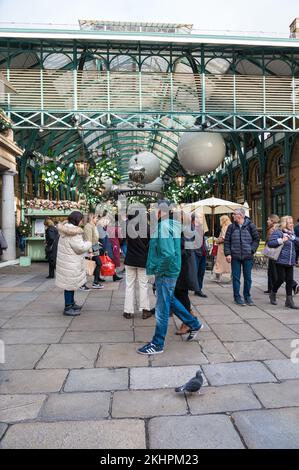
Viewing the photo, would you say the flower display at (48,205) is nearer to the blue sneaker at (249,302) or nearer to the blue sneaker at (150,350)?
the blue sneaker at (249,302)

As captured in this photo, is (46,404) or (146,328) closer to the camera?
(46,404)

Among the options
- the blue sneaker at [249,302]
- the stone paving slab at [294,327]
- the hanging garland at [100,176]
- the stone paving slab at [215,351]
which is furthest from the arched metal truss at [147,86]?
the stone paving slab at [215,351]

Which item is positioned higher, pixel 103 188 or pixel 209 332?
pixel 103 188

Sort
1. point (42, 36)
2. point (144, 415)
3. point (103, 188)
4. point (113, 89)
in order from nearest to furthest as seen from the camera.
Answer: point (144, 415) < point (42, 36) < point (113, 89) < point (103, 188)

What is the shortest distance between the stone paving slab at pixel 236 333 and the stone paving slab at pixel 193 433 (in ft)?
6.94

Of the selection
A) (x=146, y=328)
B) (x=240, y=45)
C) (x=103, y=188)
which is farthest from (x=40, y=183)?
(x=146, y=328)

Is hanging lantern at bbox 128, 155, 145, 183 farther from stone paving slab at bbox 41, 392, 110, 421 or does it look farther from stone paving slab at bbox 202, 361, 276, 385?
stone paving slab at bbox 41, 392, 110, 421

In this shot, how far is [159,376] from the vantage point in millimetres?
3602

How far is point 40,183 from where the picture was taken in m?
26.0

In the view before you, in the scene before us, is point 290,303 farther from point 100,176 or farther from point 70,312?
point 100,176
